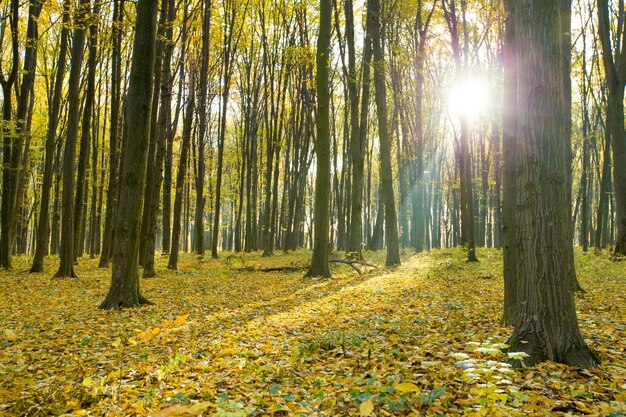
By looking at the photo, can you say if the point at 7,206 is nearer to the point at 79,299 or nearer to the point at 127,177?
the point at 79,299

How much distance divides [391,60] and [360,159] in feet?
20.8

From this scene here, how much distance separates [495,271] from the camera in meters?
12.2

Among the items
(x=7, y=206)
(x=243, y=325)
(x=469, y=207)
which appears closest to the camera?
(x=243, y=325)

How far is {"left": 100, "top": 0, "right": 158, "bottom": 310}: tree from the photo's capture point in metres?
7.36

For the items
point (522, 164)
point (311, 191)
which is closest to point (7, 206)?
point (522, 164)

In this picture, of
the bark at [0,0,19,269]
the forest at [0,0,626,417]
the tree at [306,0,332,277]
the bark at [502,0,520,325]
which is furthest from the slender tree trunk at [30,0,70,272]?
the bark at [502,0,520,325]

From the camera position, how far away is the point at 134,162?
746 centimetres

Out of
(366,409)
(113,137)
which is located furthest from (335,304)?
(113,137)

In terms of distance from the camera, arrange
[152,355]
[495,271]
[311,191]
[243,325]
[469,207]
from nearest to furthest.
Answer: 1. [152,355]
2. [243,325]
3. [495,271]
4. [469,207]
5. [311,191]

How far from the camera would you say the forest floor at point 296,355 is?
3090mm

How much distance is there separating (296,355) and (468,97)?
15.8 m

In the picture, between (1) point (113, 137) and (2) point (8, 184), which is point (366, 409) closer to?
(1) point (113, 137)

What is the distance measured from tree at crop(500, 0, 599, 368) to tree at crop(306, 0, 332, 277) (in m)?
8.02

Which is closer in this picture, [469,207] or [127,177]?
[127,177]
